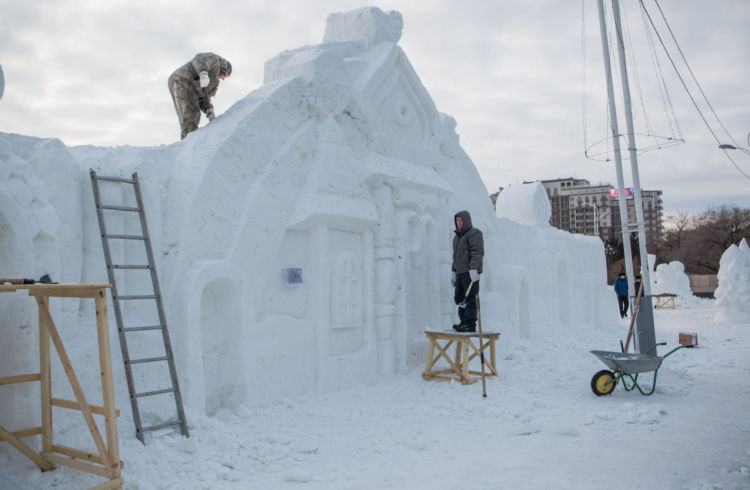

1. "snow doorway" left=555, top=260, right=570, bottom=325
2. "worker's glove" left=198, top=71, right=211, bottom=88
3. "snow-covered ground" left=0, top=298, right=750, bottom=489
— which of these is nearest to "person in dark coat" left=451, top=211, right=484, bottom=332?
"snow-covered ground" left=0, top=298, right=750, bottom=489

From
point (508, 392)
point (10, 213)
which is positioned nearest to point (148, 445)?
point (10, 213)

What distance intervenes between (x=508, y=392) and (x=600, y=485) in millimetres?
3396

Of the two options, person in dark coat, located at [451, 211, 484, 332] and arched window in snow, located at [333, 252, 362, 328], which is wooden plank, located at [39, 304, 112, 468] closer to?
arched window in snow, located at [333, 252, 362, 328]

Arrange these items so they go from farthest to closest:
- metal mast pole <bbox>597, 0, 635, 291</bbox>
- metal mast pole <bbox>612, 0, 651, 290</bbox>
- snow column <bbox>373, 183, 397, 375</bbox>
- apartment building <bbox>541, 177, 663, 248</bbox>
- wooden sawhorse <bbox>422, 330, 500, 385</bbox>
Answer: apartment building <bbox>541, 177, 663, 248</bbox>
metal mast pole <bbox>597, 0, 635, 291</bbox>
metal mast pole <bbox>612, 0, 651, 290</bbox>
snow column <bbox>373, 183, 397, 375</bbox>
wooden sawhorse <bbox>422, 330, 500, 385</bbox>

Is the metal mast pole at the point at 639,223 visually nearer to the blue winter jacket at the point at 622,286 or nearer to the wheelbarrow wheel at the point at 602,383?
the wheelbarrow wheel at the point at 602,383

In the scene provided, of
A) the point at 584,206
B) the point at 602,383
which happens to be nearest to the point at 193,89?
the point at 602,383

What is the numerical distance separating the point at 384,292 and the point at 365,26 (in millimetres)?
4399

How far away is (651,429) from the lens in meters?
5.86

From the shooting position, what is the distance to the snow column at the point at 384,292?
320 inches

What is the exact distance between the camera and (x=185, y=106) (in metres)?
7.70

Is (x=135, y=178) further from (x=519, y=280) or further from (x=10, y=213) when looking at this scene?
(x=519, y=280)

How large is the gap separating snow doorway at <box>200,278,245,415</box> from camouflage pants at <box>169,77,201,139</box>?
255 cm

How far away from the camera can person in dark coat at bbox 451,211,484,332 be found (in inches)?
328

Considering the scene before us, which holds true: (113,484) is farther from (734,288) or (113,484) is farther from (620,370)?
(734,288)
